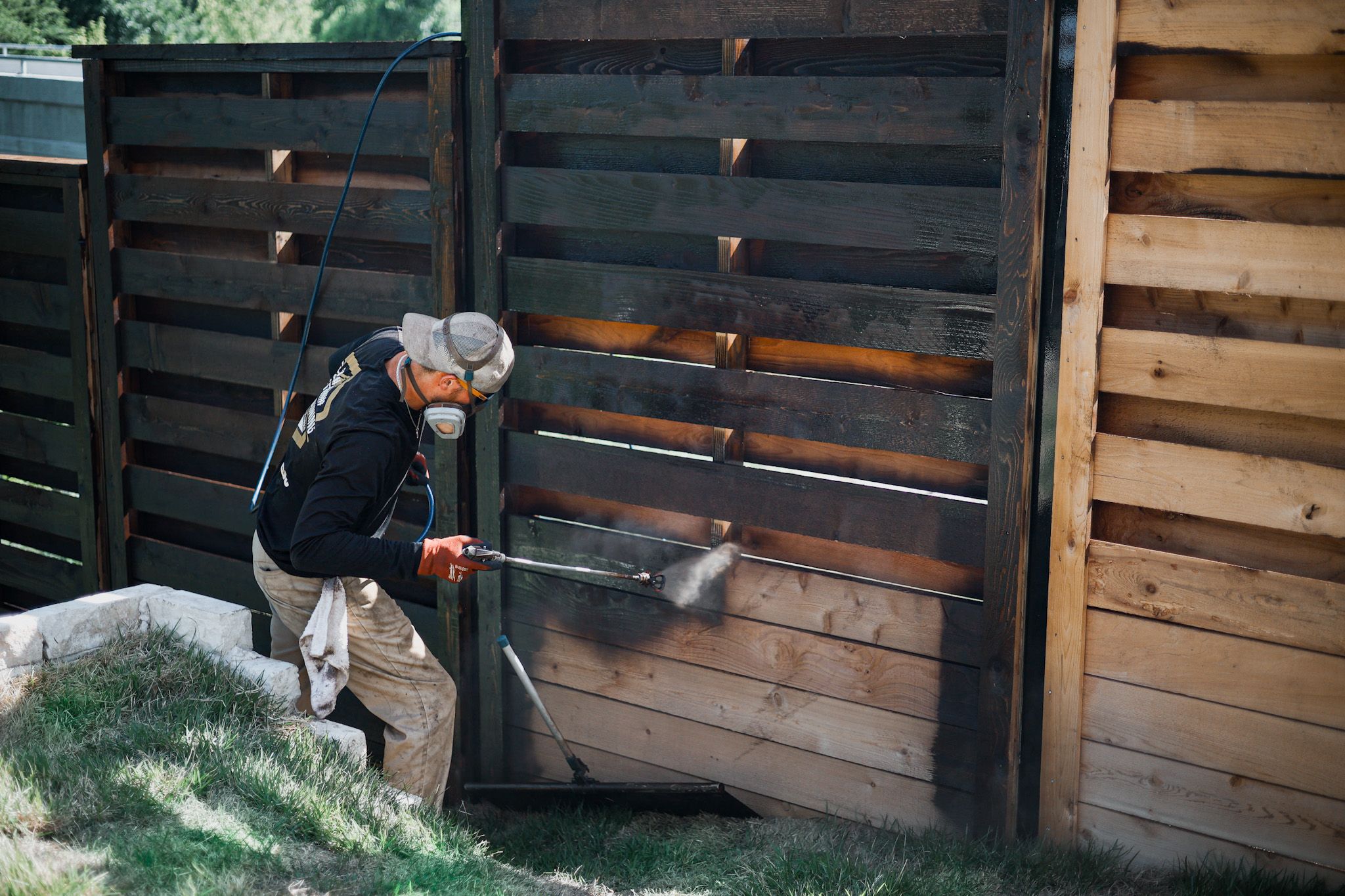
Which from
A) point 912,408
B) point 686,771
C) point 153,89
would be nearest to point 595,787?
point 686,771

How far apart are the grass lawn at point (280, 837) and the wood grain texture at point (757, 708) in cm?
27

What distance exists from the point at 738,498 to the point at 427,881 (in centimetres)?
179

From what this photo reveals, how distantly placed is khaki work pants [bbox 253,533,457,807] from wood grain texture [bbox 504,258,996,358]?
1.36m

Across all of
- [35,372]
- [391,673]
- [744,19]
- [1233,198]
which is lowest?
[391,673]

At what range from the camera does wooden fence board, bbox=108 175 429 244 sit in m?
5.06

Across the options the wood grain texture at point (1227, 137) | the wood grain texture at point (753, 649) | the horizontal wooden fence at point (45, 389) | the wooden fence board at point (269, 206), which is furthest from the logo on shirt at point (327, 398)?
the wood grain texture at point (1227, 137)

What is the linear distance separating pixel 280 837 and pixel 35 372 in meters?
4.11

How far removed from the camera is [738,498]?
4.44m

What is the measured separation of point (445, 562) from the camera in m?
4.03

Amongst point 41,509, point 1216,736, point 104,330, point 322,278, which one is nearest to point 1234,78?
point 1216,736

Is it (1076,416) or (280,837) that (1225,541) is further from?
(280,837)

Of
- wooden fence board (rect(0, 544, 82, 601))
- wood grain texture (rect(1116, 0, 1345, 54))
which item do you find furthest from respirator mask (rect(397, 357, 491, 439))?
wooden fence board (rect(0, 544, 82, 601))

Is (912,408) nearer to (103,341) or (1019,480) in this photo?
(1019,480)

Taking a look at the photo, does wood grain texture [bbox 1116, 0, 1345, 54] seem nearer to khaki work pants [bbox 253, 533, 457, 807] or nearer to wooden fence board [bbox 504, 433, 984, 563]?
wooden fence board [bbox 504, 433, 984, 563]
